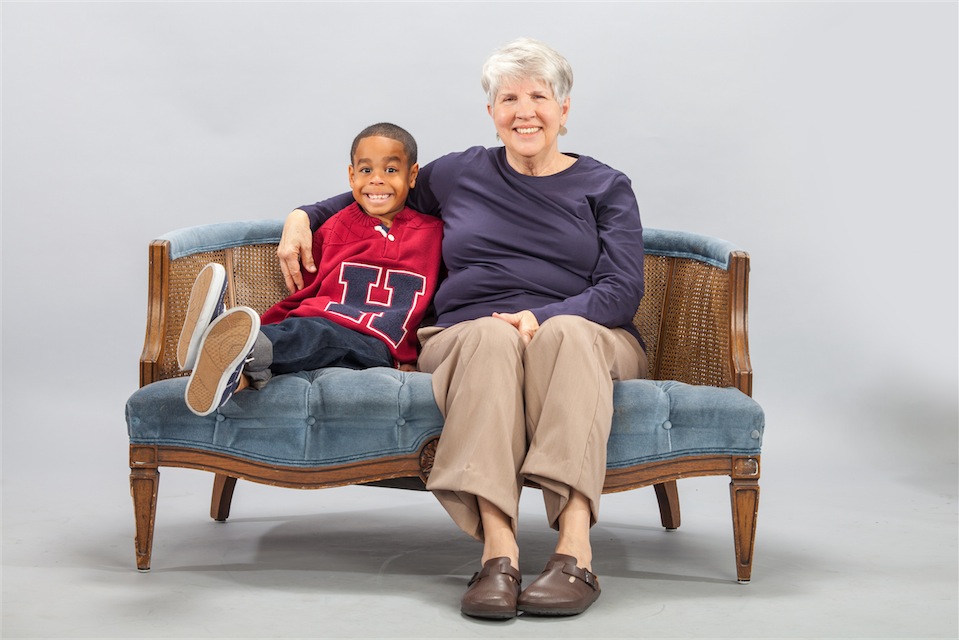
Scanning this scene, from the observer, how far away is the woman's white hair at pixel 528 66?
12.5 ft

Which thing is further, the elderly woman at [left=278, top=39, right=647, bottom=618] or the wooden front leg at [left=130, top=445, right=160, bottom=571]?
the wooden front leg at [left=130, top=445, right=160, bottom=571]

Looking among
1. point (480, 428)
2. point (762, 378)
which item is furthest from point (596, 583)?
point (762, 378)

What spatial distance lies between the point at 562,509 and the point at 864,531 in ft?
3.94

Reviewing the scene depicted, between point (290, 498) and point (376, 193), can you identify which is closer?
point (376, 193)

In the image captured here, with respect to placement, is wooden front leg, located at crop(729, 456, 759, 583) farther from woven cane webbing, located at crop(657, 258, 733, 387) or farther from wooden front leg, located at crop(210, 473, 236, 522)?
wooden front leg, located at crop(210, 473, 236, 522)

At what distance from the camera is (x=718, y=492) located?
14.9 ft

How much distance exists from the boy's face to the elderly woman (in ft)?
0.30

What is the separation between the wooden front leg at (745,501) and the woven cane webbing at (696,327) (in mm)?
280

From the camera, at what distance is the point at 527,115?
381 centimetres

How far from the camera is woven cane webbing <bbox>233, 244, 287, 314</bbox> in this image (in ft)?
13.6

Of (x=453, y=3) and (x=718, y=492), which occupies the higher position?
(x=453, y=3)

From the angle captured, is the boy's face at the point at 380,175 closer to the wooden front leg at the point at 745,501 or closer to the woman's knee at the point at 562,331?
the woman's knee at the point at 562,331

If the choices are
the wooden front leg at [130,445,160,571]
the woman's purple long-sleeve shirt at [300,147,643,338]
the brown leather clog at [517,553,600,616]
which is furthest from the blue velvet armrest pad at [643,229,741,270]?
the wooden front leg at [130,445,160,571]

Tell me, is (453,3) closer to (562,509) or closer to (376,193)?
(376,193)
